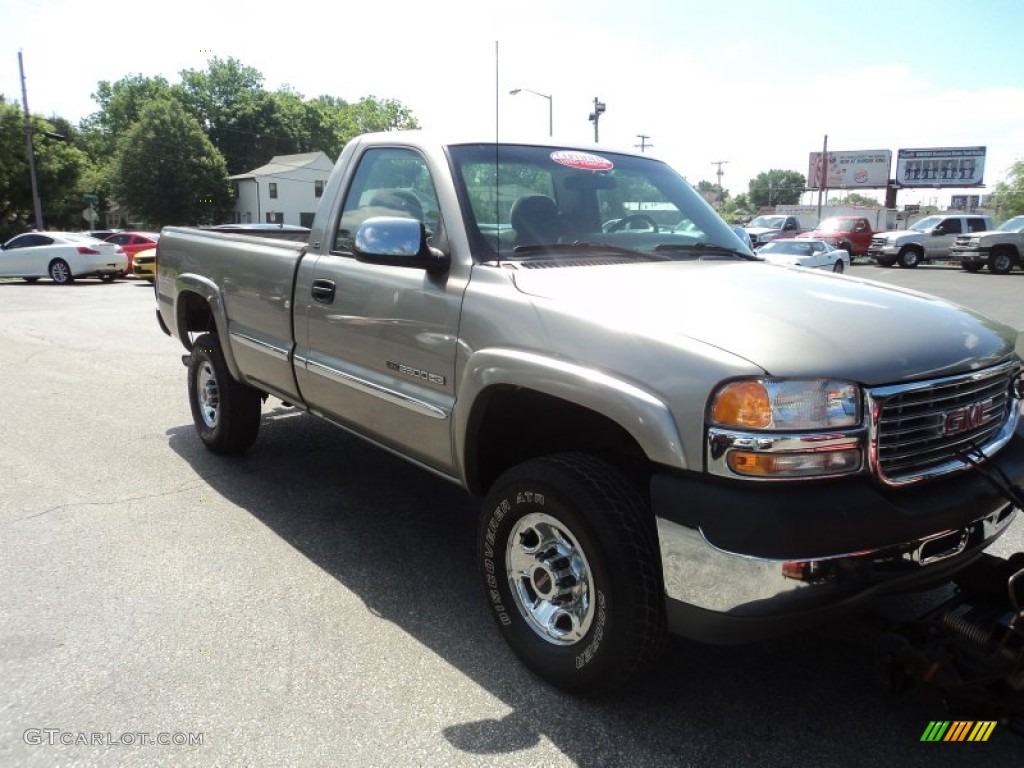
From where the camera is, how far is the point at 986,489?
7.97 ft

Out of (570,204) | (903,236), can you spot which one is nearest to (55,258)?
(570,204)

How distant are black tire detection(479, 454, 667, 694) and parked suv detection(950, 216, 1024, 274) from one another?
94.2 feet

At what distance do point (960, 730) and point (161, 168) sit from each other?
222ft

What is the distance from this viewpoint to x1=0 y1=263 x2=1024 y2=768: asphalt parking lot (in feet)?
8.14

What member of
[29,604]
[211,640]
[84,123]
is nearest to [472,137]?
[211,640]

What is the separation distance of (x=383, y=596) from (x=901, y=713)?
81.5 inches

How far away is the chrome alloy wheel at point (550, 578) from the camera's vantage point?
2.64 meters

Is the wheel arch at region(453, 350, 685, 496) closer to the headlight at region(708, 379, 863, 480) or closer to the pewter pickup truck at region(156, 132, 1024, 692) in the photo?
the pewter pickup truck at region(156, 132, 1024, 692)

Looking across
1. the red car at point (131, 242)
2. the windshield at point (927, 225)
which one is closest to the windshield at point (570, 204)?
the red car at point (131, 242)

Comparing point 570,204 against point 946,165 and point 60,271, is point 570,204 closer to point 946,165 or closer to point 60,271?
point 60,271

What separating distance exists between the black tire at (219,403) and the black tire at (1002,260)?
27882 millimetres

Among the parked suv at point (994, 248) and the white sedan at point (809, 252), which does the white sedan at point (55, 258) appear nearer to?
the white sedan at point (809, 252)

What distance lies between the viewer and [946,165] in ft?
169

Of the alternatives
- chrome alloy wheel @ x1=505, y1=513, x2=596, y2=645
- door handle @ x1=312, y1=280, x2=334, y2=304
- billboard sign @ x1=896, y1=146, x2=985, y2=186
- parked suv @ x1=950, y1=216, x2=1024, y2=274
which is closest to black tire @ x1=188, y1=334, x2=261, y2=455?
door handle @ x1=312, y1=280, x2=334, y2=304
